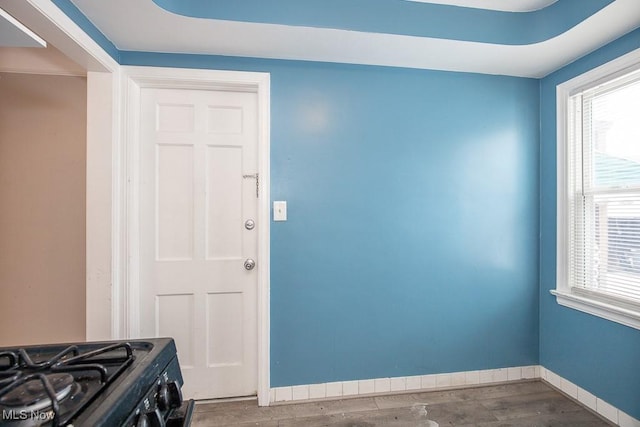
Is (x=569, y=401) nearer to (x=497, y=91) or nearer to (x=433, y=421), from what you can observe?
(x=433, y=421)

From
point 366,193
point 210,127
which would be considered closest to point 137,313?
point 210,127

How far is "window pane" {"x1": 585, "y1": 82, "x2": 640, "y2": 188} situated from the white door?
2231 mm

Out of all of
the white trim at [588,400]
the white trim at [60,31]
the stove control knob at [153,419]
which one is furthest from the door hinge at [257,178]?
the white trim at [588,400]

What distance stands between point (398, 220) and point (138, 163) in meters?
1.76

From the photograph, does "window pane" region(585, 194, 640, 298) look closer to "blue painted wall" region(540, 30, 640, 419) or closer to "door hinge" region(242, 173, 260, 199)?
"blue painted wall" region(540, 30, 640, 419)

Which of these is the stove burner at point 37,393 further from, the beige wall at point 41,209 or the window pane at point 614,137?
the window pane at point 614,137

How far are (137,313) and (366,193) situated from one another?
1688 mm

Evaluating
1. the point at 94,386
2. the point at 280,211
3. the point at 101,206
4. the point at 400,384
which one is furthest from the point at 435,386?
the point at 101,206

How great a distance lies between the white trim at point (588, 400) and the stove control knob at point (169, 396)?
241 cm

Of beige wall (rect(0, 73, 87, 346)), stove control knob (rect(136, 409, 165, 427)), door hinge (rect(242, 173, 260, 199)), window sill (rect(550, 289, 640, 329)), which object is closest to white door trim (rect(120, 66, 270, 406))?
door hinge (rect(242, 173, 260, 199))

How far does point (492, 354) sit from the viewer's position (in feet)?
7.20

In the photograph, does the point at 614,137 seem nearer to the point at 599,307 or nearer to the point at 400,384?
the point at 599,307

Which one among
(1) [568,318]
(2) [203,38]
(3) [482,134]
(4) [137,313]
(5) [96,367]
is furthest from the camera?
(3) [482,134]

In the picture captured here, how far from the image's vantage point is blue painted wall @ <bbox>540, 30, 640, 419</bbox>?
1.71m
